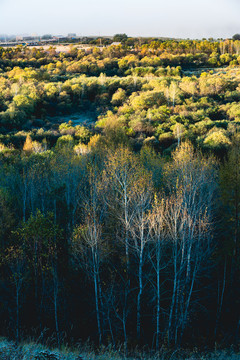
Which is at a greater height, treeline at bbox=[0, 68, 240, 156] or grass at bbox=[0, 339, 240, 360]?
treeline at bbox=[0, 68, 240, 156]

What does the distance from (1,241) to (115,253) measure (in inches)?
259

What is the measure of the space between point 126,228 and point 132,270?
12.5ft

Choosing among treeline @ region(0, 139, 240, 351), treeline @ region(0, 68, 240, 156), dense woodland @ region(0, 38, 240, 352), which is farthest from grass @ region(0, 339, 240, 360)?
treeline @ region(0, 68, 240, 156)

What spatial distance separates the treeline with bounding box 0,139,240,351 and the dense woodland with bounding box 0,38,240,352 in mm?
81

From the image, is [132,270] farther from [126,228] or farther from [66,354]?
[66,354]

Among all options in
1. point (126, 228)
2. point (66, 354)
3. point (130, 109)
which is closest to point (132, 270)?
point (126, 228)

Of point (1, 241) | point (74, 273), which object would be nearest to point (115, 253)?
point (74, 273)

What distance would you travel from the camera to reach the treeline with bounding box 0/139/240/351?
14.2 metres

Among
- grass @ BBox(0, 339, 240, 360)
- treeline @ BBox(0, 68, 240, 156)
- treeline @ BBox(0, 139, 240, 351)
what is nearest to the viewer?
grass @ BBox(0, 339, 240, 360)

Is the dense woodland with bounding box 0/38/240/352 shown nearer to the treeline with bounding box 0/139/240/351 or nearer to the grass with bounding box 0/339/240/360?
the treeline with bounding box 0/139/240/351

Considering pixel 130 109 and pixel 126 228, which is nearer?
pixel 126 228

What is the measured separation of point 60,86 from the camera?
61844 millimetres

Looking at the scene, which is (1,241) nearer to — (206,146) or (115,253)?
(115,253)

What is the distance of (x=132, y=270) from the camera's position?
16.7 metres
